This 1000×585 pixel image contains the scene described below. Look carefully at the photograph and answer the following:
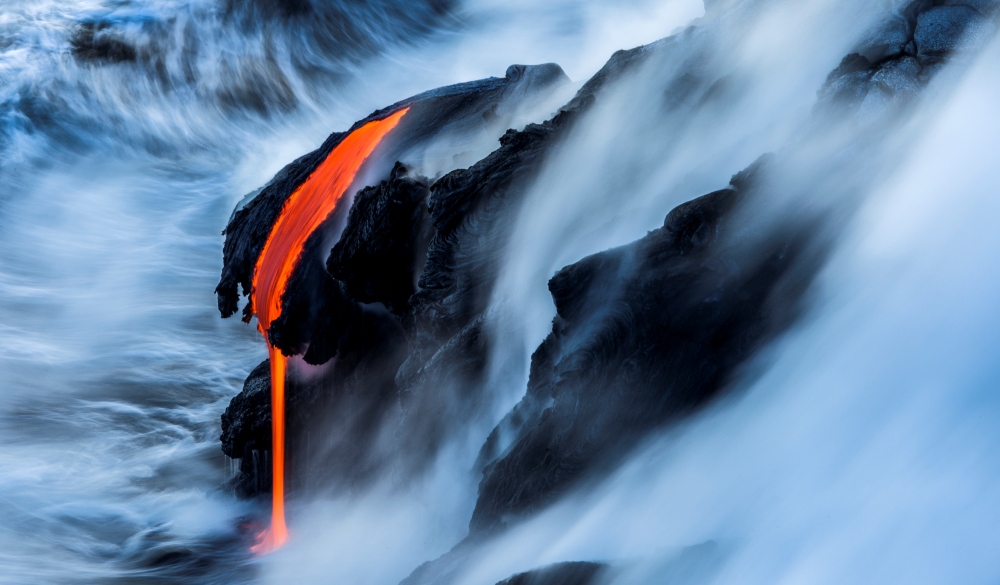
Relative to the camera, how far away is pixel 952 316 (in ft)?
11.0

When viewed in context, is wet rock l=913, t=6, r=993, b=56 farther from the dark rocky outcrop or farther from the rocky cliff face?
the dark rocky outcrop

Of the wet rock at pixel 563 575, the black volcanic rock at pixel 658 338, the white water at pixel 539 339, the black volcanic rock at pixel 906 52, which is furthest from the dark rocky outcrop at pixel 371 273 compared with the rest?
the black volcanic rock at pixel 906 52

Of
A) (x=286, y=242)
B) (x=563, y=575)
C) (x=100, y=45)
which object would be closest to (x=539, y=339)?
(x=563, y=575)

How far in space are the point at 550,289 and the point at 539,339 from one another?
17.6 inches

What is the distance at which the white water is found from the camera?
3.06 meters

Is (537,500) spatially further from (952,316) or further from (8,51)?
(8,51)

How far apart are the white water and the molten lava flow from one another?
0.40 m

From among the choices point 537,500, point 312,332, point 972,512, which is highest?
point 312,332

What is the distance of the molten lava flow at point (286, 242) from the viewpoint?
6.35 meters

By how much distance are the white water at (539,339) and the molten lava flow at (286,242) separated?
0.40 meters

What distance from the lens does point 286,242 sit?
6.48m

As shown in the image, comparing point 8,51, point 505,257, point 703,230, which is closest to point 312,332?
point 505,257

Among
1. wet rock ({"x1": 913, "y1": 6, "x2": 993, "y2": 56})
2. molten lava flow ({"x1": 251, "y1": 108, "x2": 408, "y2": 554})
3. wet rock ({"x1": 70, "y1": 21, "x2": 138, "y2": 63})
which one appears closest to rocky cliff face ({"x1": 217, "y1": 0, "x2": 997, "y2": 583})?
wet rock ({"x1": 913, "y1": 6, "x2": 993, "y2": 56})

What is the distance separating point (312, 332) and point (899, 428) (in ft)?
13.1
